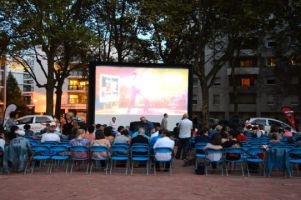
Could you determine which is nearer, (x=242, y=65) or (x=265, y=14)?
(x=265, y=14)

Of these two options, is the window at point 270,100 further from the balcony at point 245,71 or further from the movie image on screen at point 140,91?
the movie image on screen at point 140,91

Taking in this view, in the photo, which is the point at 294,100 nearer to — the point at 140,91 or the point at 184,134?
the point at 140,91

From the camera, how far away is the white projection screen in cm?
2395

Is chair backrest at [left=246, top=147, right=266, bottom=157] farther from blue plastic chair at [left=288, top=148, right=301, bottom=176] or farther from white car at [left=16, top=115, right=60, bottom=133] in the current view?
white car at [left=16, top=115, right=60, bottom=133]

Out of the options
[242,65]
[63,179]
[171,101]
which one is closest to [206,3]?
[171,101]

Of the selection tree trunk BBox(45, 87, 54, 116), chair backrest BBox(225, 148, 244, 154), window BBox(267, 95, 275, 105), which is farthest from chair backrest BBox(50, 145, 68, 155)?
window BBox(267, 95, 275, 105)

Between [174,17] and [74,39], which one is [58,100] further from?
[174,17]

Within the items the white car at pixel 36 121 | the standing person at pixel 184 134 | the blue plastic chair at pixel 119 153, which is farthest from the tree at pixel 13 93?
the blue plastic chair at pixel 119 153

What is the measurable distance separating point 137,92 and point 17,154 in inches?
489

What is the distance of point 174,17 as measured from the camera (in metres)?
27.6

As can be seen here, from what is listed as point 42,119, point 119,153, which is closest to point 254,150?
point 119,153

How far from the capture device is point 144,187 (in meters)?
9.79

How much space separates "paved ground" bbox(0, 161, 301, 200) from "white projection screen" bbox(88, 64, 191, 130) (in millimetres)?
11862

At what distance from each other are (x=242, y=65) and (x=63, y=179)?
47.5 meters
